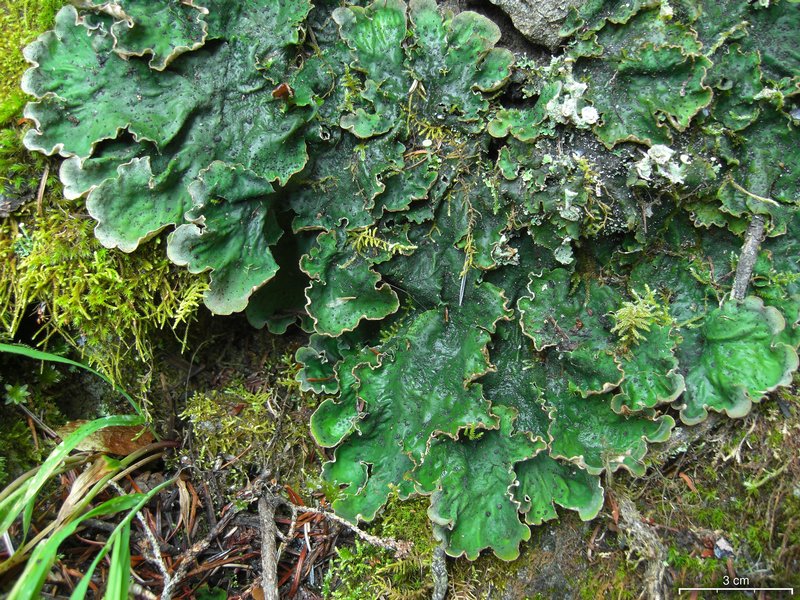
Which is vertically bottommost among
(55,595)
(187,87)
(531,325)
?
(55,595)

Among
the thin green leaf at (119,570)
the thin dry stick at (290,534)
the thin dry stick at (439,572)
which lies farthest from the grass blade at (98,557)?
the thin dry stick at (439,572)

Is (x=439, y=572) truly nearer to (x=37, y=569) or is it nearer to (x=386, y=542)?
(x=386, y=542)

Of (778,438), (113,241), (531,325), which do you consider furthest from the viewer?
(531,325)

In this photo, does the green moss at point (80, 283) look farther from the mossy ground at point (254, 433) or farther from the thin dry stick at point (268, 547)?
the thin dry stick at point (268, 547)

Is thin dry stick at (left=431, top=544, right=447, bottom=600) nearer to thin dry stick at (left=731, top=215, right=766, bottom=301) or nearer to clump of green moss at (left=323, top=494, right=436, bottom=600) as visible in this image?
clump of green moss at (left=323, top=494, right=436, bottom=600)

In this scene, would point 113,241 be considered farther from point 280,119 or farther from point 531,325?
point 531,325

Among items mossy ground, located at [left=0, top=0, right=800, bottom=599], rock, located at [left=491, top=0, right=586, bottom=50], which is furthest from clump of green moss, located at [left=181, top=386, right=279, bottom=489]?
rock, located at [left=491, top=0, right=586, bottom=50]

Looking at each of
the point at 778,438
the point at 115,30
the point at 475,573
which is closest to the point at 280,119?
the point at 115,30

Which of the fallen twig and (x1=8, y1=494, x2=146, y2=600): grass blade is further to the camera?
the fallen twig

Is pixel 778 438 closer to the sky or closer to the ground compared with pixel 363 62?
closer to the ground
